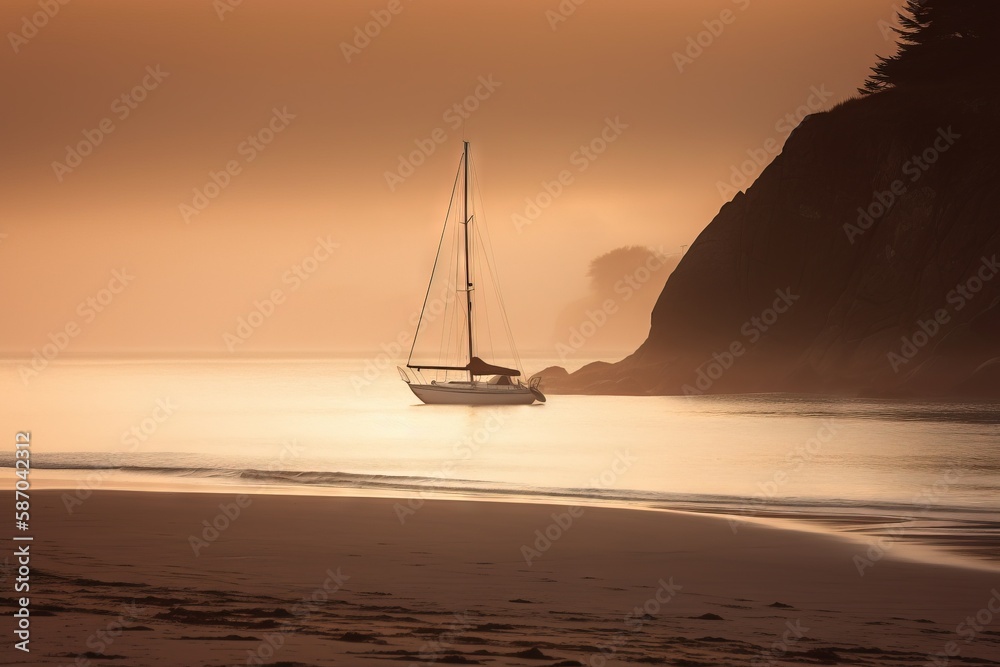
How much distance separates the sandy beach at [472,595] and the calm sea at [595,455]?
519cm

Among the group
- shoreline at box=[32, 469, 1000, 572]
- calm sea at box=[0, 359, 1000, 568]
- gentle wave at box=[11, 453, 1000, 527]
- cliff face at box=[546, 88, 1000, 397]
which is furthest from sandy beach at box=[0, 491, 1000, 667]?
cliff face at box=[546, 88, 1000, 397]

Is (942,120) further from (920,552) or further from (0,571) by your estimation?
(0,571)

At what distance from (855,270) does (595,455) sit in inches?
2498

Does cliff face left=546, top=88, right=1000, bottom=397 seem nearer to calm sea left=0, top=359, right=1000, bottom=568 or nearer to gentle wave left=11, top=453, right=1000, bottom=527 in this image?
calm sea left=0, top=359, right=1000, bottom=568

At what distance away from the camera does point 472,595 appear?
12992 millimetres

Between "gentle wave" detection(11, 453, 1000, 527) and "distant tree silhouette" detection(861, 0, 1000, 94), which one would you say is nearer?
"gentle wave" detection(11, 453, 1000, 527)

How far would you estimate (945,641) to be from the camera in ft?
36.3

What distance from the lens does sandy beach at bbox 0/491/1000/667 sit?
392 inches

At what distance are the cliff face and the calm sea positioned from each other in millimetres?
6848

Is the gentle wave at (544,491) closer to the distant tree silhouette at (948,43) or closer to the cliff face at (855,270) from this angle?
the cliff face at (855,270)

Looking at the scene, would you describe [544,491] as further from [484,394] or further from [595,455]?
[484,394]

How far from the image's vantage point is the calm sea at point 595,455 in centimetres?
2823

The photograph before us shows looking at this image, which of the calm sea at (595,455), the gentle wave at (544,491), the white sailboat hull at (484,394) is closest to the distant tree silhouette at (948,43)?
the calm sea at (595,455)

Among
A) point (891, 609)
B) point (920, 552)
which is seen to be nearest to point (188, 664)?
point (891, 609)
